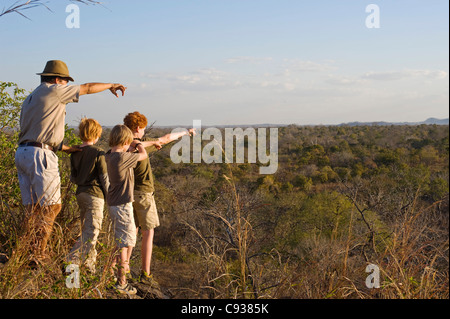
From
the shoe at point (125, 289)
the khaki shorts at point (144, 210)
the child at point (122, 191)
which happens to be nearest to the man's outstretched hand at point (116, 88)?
the child at point (122, 191)

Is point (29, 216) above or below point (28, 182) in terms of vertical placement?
below

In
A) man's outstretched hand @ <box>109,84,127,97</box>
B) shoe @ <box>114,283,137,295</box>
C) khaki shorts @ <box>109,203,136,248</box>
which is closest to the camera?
shoe @ <box>114,283,137,295</box>

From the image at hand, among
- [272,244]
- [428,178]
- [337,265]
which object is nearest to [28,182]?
[337,265]

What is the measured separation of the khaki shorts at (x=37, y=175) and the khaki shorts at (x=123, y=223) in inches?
18.1

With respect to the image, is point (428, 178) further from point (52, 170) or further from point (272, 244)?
point (52, 170)

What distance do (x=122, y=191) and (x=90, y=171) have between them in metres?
0.30

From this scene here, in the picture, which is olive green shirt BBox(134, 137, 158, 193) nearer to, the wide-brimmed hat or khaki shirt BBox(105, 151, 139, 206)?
khaki shirt BBox(105, 151, 139, 206)

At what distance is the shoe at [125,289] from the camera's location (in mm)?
3381

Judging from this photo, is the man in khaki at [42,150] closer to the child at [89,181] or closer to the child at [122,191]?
the child at [89,181]

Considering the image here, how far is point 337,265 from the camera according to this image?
3.83 meters

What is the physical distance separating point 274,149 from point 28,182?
30.8 m

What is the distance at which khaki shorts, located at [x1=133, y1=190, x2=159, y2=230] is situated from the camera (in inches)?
148

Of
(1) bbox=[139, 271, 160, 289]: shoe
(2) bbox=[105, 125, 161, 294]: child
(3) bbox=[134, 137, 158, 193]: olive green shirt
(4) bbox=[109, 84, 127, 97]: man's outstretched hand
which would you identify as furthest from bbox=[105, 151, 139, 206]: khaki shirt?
(1) bbox=[139, 271, 160, 289]: shoe
